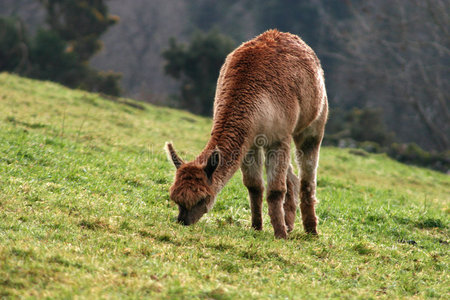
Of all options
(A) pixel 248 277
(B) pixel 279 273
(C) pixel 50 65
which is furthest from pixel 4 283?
(C) pixel 50 65

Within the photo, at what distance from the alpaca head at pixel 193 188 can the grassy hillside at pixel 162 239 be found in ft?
0.93

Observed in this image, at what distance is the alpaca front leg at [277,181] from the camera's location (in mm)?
6539

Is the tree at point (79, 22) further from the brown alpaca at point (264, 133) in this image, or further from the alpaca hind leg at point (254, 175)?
the alpaca hind leg at point (254, 175)

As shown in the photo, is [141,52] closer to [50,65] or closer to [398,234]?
[50,65]

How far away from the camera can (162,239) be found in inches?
231

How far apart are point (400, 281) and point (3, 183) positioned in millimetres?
5742

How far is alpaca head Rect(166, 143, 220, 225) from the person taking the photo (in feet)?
19.0

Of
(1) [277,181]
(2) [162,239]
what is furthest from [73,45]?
(2) [162,239]

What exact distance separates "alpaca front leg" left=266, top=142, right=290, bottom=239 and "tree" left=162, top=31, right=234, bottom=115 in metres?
28.9

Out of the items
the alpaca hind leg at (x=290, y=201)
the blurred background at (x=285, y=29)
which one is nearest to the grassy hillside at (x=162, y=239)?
the alpaca hind leg at (x=290, y=201)

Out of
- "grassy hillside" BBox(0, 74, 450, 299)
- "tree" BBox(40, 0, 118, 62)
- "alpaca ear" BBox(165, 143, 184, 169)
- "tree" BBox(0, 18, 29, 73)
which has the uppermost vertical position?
"tree" BBox(40, 0, 118, 62)

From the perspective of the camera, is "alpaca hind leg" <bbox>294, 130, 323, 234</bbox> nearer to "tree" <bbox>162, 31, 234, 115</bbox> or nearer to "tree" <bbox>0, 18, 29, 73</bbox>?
"tree" <bbox>162, 31, 234, 115</bbox>

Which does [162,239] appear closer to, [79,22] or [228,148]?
[228,148]

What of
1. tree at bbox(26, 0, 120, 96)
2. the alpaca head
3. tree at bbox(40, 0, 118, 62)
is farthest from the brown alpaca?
→ tree at bbox(40, 0, 118, 62)
